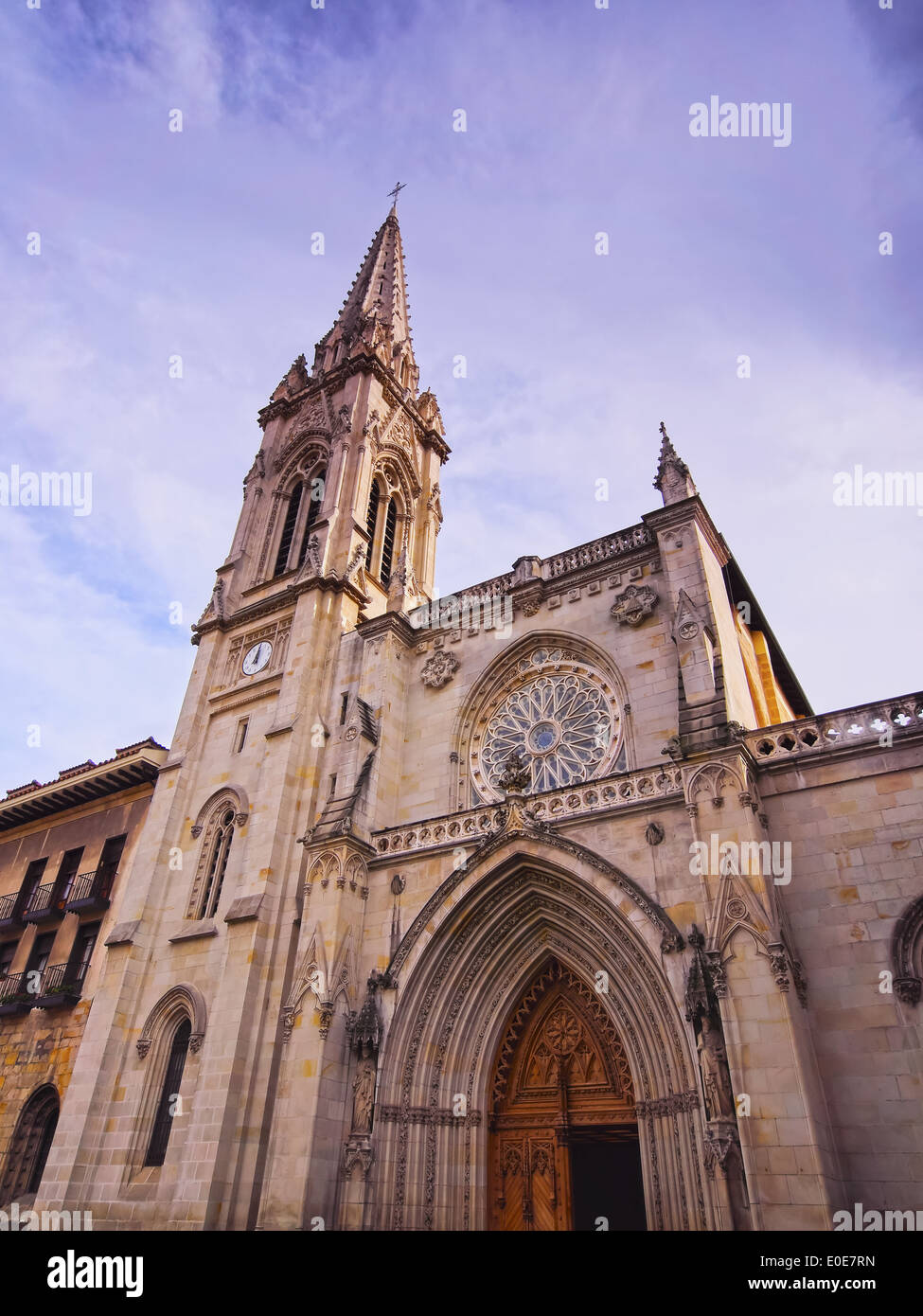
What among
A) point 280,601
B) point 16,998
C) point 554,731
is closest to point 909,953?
point 554,731

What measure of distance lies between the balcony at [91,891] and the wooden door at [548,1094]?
11501 millimetres

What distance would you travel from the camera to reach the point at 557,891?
14.0 m

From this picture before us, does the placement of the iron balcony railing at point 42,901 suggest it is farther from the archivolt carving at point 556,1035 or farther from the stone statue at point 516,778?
the stone statue at point 516,778

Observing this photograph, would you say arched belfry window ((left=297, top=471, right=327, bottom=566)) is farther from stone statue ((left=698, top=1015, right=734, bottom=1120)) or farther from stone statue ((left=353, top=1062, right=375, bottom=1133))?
stone statue ((left=698, top=1015, right=734, bottom=1120))

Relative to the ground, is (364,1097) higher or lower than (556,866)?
lower

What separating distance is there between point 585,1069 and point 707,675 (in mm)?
6709

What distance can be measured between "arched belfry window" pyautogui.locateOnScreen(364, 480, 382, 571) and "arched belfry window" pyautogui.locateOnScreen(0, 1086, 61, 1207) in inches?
582

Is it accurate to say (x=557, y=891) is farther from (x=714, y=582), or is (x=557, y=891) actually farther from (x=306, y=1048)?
(x=714, y=582)

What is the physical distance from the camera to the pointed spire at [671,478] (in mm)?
16859

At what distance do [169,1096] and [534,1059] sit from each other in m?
7.18

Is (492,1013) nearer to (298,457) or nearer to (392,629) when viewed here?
(392,629)

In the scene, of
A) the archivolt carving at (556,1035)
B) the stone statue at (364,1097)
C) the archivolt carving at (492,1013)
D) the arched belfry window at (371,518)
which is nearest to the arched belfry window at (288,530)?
the arched belfry window at (371,518)

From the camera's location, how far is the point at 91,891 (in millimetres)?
21625
